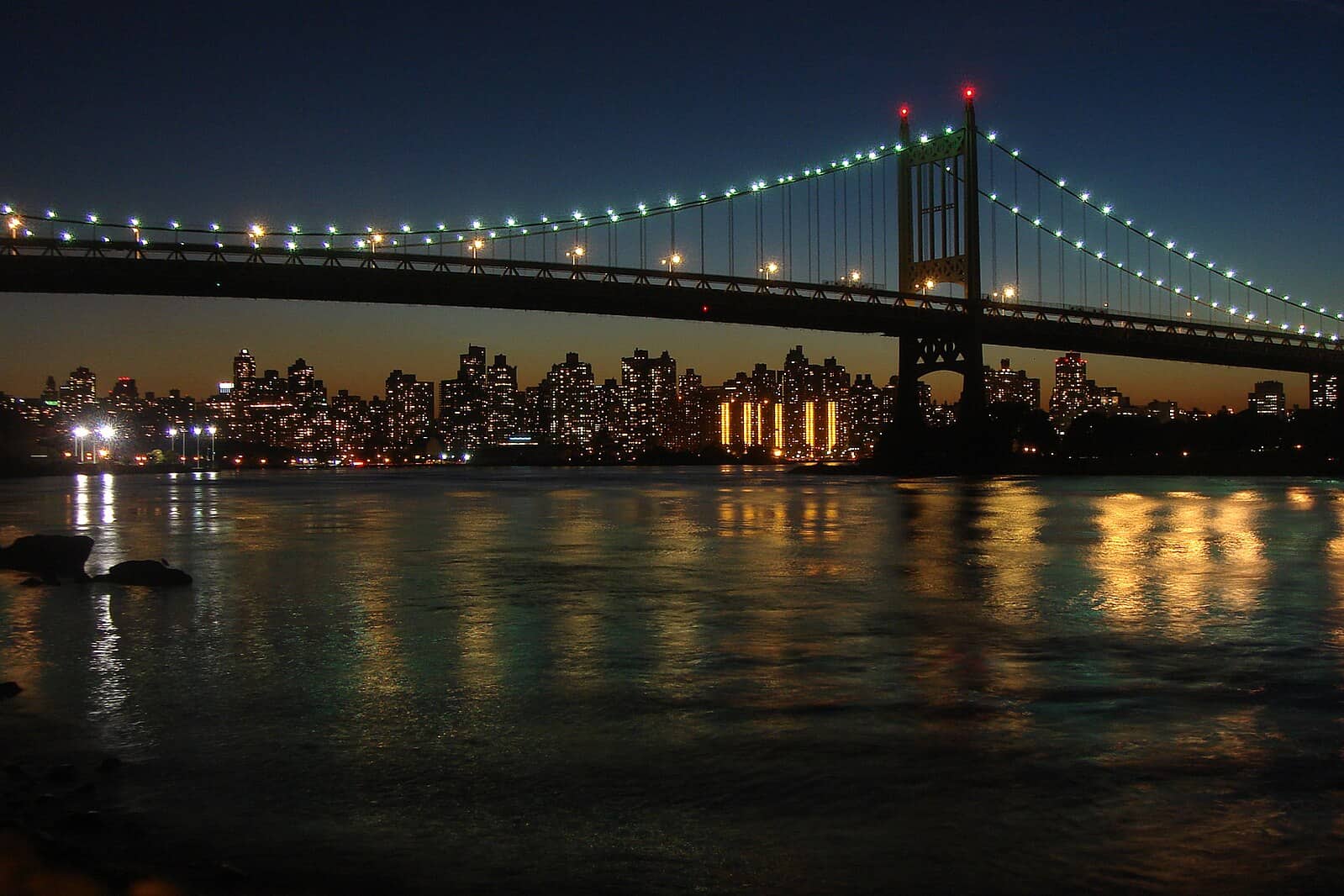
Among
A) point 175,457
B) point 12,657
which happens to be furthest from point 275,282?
point 175,457

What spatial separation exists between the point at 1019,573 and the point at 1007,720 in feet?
27.8

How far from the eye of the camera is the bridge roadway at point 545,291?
55625 millimetres

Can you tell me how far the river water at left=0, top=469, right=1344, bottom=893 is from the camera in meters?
4.44

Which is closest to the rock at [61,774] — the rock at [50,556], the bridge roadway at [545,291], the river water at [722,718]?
the river water at [722,718]

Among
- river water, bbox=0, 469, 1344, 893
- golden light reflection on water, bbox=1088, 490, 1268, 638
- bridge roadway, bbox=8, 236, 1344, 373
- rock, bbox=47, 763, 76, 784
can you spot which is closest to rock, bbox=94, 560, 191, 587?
river water, bbox=0, 469, 1344, 893

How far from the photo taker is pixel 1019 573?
48.0ft

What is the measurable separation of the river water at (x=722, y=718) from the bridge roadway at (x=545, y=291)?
147ft

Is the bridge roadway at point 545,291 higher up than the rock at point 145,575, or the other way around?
the bridge roadway at point 545,291

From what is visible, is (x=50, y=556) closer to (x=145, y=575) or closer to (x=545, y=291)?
(x=145, y=575)

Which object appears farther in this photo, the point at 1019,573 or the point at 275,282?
the point at 275,282

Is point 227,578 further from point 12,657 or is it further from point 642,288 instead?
point 642,288

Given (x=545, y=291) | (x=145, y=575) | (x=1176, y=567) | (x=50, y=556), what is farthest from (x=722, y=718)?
(x=545, y=291)

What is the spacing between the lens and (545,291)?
61688 mm

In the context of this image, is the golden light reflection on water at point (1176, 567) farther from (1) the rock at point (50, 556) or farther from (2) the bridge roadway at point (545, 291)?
(2) the bridge roadway at point (545, 291)
